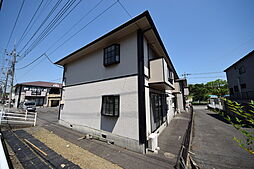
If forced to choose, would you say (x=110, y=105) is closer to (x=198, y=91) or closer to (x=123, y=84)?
(x=123, y=84)

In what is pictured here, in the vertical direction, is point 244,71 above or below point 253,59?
below

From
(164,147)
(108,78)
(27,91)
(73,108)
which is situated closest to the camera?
(164,147)

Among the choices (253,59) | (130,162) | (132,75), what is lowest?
(130,162)

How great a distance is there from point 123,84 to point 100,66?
7.54ft

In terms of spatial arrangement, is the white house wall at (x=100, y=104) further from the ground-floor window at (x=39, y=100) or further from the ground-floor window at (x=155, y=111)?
the ground-floor window at (x=39, y=100)

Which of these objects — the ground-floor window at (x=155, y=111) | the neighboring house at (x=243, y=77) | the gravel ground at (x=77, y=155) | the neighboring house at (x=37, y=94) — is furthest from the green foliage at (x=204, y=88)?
the neighboring house at (x=37, y=94)

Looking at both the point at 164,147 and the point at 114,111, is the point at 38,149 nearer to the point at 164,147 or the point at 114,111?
the point at 114,111

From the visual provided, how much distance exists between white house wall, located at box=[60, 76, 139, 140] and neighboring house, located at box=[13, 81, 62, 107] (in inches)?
799

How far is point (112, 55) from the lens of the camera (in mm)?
6086

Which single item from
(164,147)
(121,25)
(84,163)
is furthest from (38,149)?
(121,25)

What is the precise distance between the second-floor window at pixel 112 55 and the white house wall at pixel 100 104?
3.71 ft

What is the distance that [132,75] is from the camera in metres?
5.31

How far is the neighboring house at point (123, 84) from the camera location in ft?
16.3

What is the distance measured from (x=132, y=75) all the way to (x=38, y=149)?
553 centimetres
